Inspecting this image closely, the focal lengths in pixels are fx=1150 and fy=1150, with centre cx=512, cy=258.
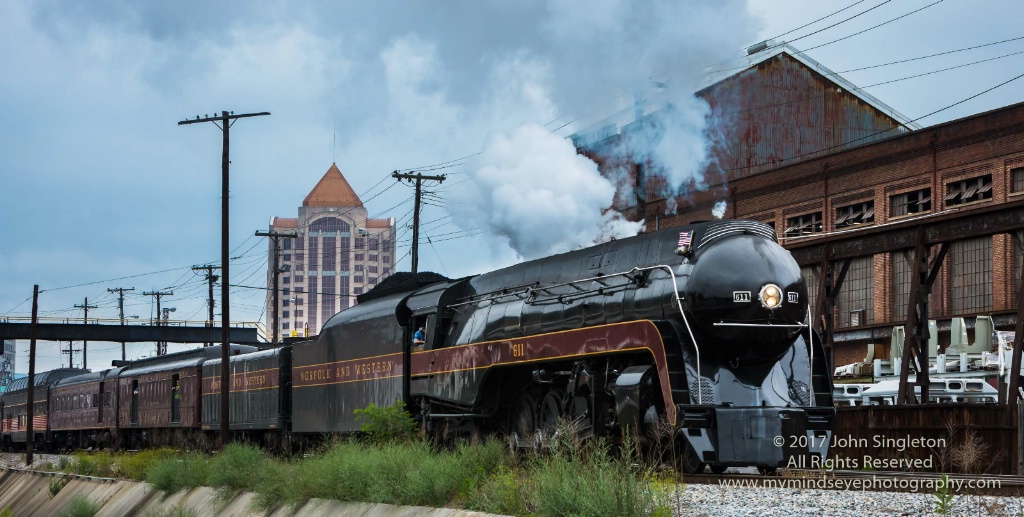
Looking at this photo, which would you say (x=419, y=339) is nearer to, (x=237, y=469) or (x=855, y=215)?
(x=237, y=469)

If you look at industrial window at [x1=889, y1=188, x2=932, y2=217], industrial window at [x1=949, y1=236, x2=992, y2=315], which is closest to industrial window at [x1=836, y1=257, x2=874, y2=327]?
industrial window at [x1=889, y1=188, x2=932, y2=217]

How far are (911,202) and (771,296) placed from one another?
2589 centimetres

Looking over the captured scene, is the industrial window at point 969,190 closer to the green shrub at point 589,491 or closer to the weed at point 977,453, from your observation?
the weed at point 977,453

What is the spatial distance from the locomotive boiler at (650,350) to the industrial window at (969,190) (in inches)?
881

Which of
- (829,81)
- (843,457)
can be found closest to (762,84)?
(829,81)

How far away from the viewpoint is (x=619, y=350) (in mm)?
15562

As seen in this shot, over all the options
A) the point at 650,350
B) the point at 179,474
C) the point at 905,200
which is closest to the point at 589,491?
the point at 650,350

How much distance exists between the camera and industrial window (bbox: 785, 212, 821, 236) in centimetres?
4197

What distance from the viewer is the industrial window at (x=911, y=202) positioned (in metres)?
38.5

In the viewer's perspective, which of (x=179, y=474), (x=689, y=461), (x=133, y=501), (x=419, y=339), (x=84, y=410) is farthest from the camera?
(x=84, y=410)

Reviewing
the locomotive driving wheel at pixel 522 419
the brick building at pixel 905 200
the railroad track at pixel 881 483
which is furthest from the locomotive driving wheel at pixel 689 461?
the brick building at pixel 905 200

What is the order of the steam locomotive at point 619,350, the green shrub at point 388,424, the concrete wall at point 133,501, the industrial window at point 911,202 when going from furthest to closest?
the industrial window at point 911,202, the green shrub at point 388,424, the steam locomotive at point 619,350, the concrete wall at point 133,501

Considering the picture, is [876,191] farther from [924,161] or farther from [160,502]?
[160,502]

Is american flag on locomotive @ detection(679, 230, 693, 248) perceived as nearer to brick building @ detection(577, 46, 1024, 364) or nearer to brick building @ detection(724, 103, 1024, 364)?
brick building @ detection(577, 46, 1024, 364)
